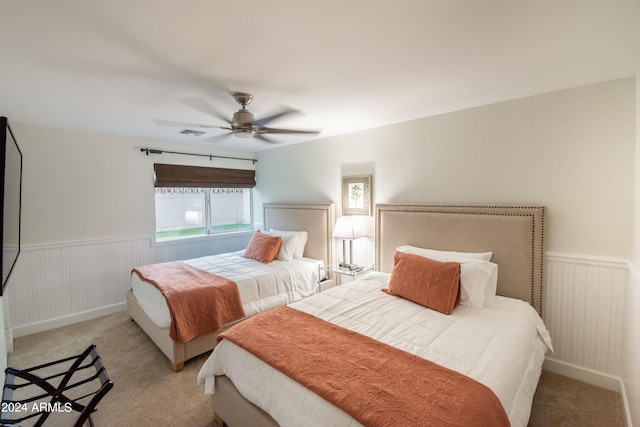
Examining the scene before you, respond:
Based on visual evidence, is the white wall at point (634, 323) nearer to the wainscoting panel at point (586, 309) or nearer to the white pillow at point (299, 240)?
the wainscoting panel at point (586, 309)

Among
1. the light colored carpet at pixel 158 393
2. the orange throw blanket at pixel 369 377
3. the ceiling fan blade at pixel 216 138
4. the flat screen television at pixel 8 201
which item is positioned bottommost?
the light colored carpet at pixel 158 393

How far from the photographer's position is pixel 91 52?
1.70 metres

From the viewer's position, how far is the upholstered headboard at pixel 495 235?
7.98ft

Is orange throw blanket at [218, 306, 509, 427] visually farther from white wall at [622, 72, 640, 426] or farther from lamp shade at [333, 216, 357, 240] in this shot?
lamp shade at [333, 216, 357, 240]

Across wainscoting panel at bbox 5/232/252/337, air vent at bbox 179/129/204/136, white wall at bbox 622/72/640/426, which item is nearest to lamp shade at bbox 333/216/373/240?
air vent at bbox 179/129/204/136

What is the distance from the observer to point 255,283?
3.13 metres

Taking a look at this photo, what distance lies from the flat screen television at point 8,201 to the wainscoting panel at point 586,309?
3647 millimetres

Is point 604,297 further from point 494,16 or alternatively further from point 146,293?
point 146,293

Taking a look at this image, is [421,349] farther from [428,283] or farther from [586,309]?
[586,309]

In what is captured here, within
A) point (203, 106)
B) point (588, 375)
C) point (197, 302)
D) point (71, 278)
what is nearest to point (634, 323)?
point (588, 375)

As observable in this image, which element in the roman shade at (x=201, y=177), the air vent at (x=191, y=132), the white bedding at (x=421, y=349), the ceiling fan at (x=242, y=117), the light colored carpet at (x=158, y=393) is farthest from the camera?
the roman shade at (x=201, y=177)

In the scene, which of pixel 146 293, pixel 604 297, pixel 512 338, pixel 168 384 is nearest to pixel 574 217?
pixel 604 297

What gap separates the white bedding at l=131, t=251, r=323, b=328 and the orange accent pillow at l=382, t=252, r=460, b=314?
1296 millimetres

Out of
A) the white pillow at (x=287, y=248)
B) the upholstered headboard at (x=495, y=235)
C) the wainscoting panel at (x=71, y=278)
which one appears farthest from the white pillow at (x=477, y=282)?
the wainscoting panel at (x=71, y=278)
